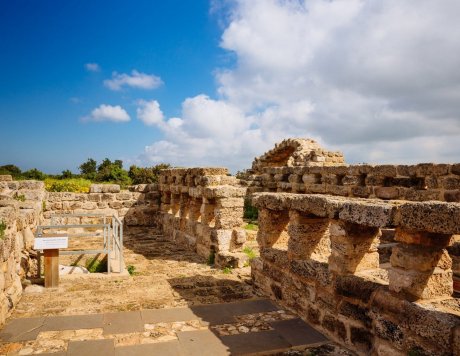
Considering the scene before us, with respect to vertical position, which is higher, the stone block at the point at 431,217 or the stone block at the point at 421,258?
the stone block at the point at 431,217

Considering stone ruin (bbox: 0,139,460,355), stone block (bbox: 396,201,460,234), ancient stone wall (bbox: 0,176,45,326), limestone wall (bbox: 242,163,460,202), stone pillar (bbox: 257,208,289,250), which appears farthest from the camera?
limestone wall (bbox: 242,163,460,202)

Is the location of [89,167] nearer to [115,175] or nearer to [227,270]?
[115,175]

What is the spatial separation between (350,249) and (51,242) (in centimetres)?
432

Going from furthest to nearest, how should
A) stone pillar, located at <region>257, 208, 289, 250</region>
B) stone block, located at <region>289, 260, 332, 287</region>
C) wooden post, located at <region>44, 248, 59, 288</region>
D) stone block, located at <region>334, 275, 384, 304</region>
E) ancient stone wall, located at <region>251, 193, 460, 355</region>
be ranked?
1. wooden post, located at <region>44, 248, 59, 288</region>
2. stone pillar, located at <region>257, 208, 289, 250</region>
3. stone block, located at <region>289, 260, 332, 287</region>
4. stone block, located at <region>334, 275, 384, 304</region>
5. ancient stone wall, located at <region>251, 193, 460, 355</region>

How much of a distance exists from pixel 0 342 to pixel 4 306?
0.62 metres

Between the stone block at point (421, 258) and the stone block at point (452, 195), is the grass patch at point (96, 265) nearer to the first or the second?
the stone block at point (421, 258)

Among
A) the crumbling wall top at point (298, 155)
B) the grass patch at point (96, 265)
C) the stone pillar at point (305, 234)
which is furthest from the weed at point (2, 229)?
the crumbling wall top at point (298, 155)

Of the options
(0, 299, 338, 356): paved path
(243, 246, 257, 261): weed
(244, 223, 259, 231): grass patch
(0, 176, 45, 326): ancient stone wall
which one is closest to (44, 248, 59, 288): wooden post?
(0, 176, 45, 326): ancient stone wall

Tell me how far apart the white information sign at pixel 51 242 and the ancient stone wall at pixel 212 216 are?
112 inches

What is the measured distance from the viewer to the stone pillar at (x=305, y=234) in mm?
4723

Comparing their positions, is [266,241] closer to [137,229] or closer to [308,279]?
[308,279]

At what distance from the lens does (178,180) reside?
10336 millimetres

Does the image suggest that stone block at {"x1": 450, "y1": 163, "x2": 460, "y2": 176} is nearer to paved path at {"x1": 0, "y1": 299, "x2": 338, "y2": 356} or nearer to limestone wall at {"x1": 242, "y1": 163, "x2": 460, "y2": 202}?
limestone wall at {"x1": 242, "y1": 163, "x2": 460, "y2": 202}

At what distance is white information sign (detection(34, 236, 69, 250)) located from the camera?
5.59 metres
